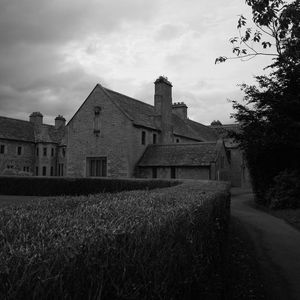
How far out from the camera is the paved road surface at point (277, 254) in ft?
23.2

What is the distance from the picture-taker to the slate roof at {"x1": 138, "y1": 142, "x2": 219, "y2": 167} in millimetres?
32844

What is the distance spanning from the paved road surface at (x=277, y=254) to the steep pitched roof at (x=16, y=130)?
4280 centimetres

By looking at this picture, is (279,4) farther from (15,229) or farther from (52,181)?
(52,181)

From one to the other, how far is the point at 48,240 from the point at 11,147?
52.3m

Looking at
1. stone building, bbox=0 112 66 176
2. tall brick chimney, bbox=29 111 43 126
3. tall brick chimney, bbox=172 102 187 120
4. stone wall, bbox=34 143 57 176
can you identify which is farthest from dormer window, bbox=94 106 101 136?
tall brick chimney, bbox=29 111 43 126

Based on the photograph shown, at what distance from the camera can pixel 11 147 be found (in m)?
51.1

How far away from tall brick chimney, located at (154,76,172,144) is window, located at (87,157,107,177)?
7.61 m

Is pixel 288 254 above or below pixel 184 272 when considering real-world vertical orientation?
below

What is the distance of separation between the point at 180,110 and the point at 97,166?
20.9 m

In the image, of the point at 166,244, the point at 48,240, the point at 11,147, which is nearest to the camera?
the point at 48,240

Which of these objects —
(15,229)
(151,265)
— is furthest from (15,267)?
(15,229)

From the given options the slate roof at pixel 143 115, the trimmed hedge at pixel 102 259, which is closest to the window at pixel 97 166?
the slate roof at pixel 143 115

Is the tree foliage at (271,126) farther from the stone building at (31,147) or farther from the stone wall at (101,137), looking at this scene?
the stone building at (31,147)

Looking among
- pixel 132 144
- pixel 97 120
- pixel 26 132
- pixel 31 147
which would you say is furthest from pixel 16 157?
pixel 132 144
